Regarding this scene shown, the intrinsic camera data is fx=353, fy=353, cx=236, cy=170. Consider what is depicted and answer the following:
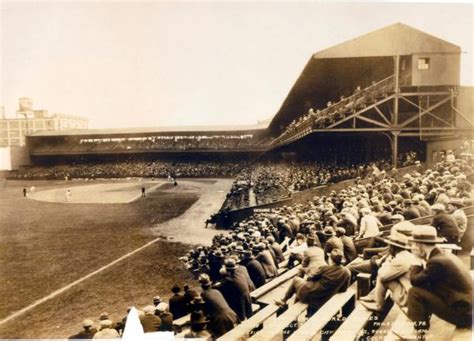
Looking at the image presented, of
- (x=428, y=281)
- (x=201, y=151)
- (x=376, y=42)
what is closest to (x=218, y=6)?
(x=376, y=42)

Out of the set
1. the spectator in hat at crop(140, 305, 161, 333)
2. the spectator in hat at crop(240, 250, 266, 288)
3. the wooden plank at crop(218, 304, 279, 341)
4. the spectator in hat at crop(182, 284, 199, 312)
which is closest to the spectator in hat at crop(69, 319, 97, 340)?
the spectator in hat at crop(140, 305, 161, 333)

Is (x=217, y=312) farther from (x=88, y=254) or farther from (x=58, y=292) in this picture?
(x=88, y=254)

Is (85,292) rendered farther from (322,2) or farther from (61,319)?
(322,2)

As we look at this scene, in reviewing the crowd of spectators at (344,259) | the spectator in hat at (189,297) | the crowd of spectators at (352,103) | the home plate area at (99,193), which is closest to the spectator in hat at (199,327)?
the crowd of spectators at (344,259)

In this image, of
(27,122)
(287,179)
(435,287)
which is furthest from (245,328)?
(287,179)

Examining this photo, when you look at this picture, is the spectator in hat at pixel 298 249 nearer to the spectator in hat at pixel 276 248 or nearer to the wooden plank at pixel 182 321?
the spectator in hat at pixel 276 248

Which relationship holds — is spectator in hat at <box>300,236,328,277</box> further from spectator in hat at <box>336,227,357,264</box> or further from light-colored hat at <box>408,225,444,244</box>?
Answer: light-colored hat at <box>408,225,444,244</box>
